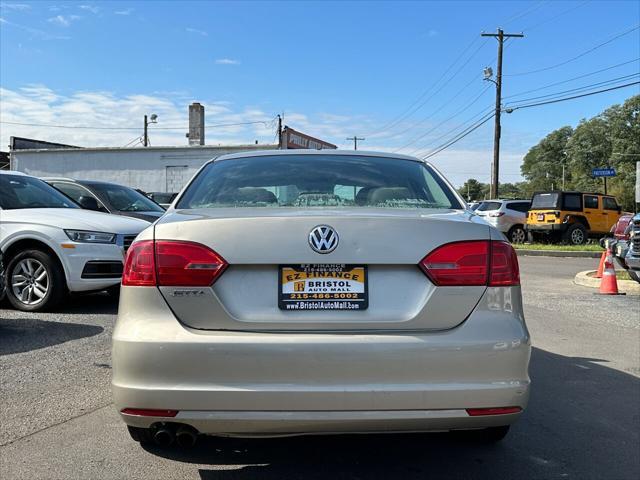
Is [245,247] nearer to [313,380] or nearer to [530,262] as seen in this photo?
[313,380]

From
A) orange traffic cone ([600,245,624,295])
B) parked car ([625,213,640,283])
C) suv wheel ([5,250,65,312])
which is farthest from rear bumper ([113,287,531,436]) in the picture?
orange traffic cone ([600,245,624,295])

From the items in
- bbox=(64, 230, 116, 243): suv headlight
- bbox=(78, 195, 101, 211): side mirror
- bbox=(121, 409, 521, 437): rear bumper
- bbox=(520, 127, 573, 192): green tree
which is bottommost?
bbox=(121, 409, 521, 437): rear bumper

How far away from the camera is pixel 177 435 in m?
2.56

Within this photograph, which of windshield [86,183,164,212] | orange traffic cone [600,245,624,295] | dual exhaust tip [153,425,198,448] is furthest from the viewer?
orange traffic cone [600,245,624,295]

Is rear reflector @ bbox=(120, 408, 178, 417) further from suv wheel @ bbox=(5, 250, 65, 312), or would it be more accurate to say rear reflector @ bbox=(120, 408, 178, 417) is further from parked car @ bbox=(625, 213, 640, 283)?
parked car @ bbox=(625, 213, 640, 283)

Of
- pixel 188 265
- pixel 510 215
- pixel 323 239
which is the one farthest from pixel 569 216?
pixel 188 265

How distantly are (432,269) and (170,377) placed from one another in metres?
1.22

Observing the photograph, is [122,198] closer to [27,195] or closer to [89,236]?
[27,195]

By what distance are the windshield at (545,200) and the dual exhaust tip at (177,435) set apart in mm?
19354

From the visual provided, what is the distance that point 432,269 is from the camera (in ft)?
8.37

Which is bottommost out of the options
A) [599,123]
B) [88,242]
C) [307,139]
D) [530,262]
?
[530,262]

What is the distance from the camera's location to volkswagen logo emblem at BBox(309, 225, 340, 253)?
2.51 m

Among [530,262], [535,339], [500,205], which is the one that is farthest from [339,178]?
[500,205]

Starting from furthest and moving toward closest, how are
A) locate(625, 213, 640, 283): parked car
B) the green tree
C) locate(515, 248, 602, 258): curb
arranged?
the green tree → locate(515, 248, 602, 258): curb → locate(625, 213, 640, 283): parked car
